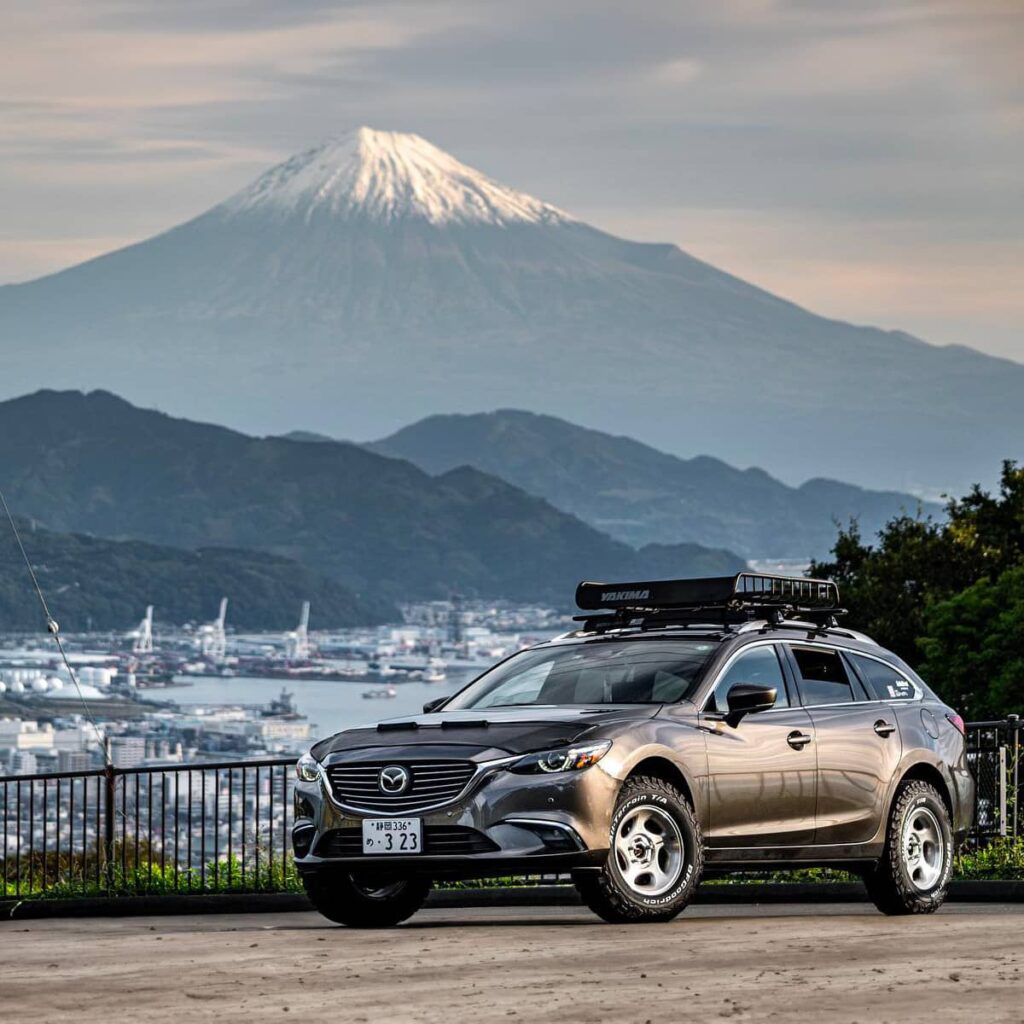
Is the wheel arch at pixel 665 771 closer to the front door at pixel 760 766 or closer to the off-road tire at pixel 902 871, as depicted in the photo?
the front door at pixel 760 766

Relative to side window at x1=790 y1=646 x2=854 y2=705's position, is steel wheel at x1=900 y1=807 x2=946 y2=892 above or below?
below

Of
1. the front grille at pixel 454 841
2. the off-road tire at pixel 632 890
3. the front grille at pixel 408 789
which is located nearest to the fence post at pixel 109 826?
the front grille at pixel 408 789

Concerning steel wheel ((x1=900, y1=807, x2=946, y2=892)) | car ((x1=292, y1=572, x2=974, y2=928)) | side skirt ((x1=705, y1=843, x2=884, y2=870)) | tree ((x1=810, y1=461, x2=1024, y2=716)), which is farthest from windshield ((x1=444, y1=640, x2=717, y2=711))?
tree ((x1=810, y1=461, x2=1024, y2=716))

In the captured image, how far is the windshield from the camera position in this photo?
13.4m

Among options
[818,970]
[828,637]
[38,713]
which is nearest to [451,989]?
[818,970]

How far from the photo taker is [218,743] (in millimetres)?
142875

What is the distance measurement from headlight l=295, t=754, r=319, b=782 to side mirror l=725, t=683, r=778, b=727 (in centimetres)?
226

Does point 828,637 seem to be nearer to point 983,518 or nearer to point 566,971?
point 566,971

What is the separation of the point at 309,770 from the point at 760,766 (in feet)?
8.16

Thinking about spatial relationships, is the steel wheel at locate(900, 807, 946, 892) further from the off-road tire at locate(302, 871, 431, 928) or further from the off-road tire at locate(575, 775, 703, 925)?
the off-road tire at locate(302, 871, 431, 928)

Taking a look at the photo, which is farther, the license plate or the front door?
the front door

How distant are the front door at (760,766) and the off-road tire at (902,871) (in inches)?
26.0

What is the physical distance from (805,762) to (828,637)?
40.0 inches

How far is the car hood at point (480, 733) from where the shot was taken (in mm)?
12555
